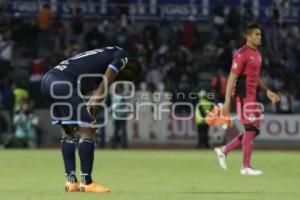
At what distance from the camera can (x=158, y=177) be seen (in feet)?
47.4

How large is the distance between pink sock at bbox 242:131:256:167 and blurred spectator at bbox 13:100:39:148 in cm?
1104

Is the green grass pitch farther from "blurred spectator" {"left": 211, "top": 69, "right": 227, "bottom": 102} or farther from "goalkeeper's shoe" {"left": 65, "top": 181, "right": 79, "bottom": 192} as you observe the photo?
"blurred spectator" {"left": 211, "top": 69, "right": 227, "bottom": 102}

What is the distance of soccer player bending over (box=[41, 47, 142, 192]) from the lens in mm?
11461

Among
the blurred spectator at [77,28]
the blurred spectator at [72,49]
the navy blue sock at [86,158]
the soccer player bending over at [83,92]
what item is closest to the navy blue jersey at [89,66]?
the soccer player bending over at [83,92]

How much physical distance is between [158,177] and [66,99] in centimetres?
331

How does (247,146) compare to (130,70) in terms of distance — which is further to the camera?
(247,146)

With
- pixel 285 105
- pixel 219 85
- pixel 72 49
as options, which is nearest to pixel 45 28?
pixel 72 49

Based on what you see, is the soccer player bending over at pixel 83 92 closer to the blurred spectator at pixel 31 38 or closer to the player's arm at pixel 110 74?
the player's arm at pixel 110 74

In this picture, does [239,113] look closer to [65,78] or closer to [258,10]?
[65,78]

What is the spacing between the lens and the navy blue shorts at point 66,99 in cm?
1145

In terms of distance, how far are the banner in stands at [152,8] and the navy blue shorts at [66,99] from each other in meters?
19.7

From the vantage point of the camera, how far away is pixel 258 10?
3216 cm

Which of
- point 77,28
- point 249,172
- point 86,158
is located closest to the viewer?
point 86,158

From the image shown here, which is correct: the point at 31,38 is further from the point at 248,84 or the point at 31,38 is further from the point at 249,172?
the point at 249,172
